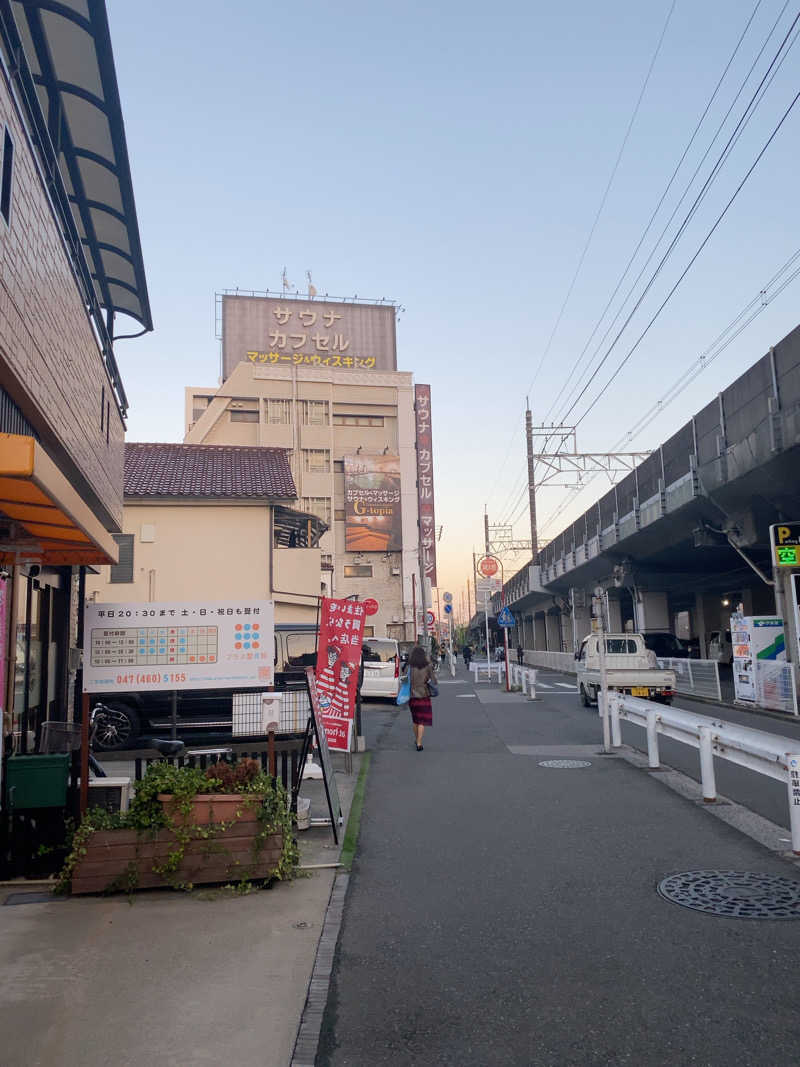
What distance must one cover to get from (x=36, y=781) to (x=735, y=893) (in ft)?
16.9

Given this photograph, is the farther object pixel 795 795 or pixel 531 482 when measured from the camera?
pixel 531 482

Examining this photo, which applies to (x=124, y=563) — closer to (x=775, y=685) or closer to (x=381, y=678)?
(x=381, y=678)

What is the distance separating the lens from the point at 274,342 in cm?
6284

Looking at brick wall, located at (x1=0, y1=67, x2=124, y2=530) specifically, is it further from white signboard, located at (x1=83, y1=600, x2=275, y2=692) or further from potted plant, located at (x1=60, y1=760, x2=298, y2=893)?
potted plant, located at (x1=60, y1=760, x2=298, y2=893)

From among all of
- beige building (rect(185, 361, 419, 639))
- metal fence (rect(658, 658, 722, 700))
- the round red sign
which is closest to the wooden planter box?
metal fence (rect(658, 658, 722, 700))

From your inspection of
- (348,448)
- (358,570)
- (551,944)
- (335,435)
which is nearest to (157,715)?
(551,944)

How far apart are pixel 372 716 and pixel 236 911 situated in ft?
50.9

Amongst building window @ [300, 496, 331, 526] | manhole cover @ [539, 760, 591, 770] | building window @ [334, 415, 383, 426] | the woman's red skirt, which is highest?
building window @ [334, 415, 383, 426]

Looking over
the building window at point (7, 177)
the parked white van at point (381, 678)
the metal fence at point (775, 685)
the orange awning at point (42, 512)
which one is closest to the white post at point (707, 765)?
the orange awning at point (42, 512)

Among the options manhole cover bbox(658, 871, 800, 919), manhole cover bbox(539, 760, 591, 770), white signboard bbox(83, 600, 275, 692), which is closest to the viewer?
manhole cover bbox(658, 871, 800, 919)

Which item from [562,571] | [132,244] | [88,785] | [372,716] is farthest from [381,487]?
[88,785]

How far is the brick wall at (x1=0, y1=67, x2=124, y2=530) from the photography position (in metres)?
5.84

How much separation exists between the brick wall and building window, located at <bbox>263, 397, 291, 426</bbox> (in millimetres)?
47527

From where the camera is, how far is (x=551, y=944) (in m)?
4.82
